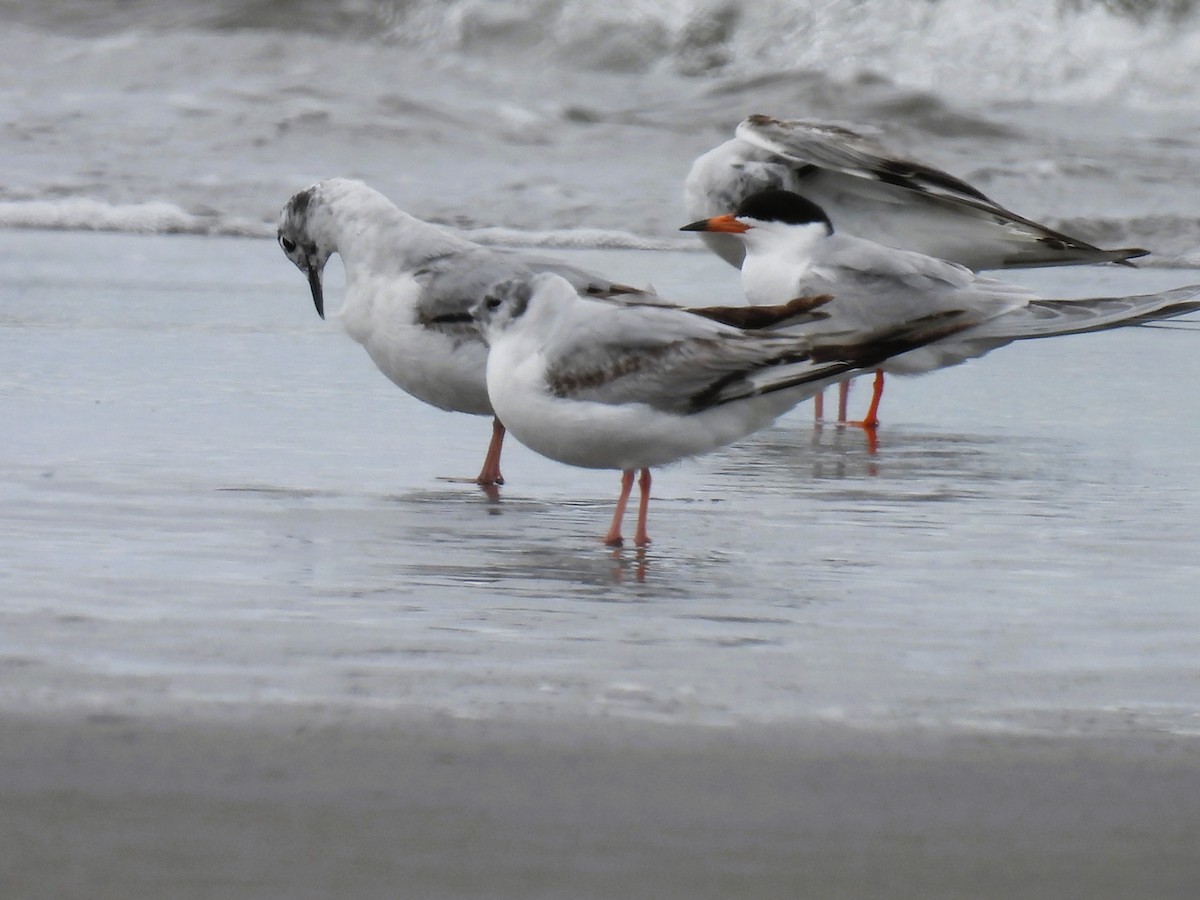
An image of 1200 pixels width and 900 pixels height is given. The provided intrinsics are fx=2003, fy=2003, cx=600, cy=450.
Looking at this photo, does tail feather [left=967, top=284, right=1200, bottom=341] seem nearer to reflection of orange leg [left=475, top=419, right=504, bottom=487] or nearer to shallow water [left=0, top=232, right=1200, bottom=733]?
shallow water [left=0, top=232, right=1200, bottom=733]

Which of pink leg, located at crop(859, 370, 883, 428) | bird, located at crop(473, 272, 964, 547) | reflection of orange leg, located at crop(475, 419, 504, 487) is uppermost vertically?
bird, located at crop(473, 272, 964, 547)

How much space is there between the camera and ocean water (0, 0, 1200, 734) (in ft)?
9.52

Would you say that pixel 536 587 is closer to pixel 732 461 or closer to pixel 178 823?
pixel 178 823

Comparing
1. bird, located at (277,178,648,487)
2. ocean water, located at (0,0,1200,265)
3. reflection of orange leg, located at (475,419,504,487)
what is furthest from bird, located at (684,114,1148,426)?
ocean water, located at (0,0,1200,265)

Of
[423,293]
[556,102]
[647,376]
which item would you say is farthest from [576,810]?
[556,102]

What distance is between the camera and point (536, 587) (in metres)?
3.60

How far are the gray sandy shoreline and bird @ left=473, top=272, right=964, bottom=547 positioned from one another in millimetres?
1448

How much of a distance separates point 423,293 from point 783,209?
1.75 metres

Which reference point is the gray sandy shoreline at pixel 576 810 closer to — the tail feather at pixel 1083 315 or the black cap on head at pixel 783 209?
the tail feather at pixel 1083 315

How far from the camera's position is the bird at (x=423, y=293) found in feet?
15.8

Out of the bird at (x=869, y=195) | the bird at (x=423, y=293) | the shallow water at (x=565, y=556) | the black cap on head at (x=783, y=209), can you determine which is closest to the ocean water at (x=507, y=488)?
the shallow water at (x=565, y=556)

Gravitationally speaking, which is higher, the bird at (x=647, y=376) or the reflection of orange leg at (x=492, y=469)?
the bird at (x=647, y=376)

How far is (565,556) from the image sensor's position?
156 inches

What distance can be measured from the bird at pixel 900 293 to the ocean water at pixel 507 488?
0.97 ft
